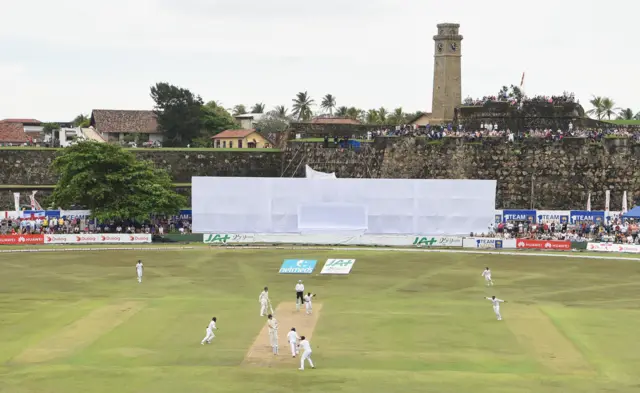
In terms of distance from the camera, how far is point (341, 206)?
226 ft

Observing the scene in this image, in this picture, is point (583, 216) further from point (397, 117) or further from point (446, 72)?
point (397, 117)

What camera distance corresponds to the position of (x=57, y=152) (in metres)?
79.2

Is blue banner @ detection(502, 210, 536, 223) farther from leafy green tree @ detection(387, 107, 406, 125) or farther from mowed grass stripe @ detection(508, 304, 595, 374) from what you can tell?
leafy green tree @ detection(387, 107, 406, 125)

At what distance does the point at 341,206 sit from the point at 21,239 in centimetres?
2354

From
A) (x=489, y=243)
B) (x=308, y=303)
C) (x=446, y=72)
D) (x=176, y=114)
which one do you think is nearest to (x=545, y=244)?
(x=489, y=243)

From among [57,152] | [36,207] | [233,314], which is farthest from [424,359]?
[57,152]

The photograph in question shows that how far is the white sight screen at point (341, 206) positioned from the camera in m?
68.4

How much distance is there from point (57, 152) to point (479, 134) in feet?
120

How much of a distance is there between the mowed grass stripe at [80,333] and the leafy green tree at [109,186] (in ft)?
91.0

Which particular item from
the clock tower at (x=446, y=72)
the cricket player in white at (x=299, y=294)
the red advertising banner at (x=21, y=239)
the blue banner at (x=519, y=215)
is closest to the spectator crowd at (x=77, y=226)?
the red advertising banner at (x=21, y=239)

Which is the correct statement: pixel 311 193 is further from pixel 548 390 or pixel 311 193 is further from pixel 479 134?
pixel 548 390

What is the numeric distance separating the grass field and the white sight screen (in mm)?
11323

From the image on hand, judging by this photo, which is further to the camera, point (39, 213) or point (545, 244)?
point (39, 213)

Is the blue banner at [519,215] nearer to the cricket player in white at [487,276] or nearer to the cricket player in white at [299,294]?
the cricket player in white at [487,276]
